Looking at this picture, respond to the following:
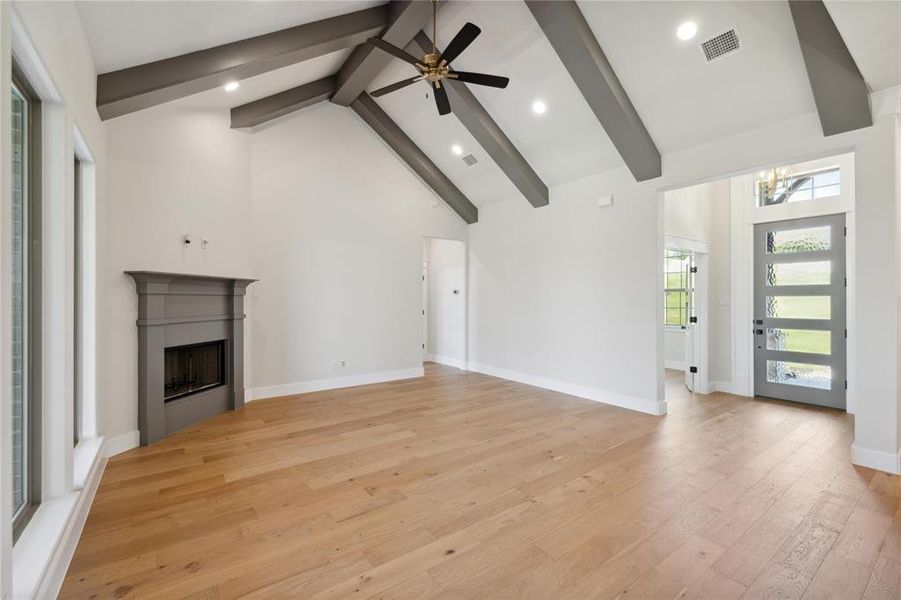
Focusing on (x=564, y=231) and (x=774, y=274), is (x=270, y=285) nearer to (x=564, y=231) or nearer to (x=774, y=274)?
(x=564, y=231)

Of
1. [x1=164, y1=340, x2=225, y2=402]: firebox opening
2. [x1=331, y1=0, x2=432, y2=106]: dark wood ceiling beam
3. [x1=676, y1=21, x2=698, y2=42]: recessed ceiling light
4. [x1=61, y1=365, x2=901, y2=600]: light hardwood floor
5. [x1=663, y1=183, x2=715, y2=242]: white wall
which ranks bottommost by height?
[x1=61, y1=365, x2=901, y2=600]: light hardwood floor

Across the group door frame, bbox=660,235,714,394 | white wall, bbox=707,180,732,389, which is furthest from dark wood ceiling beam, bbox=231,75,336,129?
white wall, bbox=707,180,732,389

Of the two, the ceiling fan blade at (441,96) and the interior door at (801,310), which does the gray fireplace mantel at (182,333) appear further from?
the interior door at (801,310)

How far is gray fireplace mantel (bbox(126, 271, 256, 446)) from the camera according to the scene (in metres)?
3.54

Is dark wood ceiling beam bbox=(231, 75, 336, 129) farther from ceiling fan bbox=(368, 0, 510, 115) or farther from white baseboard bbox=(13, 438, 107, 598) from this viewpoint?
white baseboard bbox=(13, 438, 107, 598)

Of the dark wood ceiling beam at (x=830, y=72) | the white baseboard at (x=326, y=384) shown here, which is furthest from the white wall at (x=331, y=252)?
the dark wood ceiling beam at (x=830, y=72)

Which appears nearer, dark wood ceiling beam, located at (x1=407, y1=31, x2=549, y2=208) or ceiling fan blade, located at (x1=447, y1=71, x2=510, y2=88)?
ceiling fan blade, located at (x1=447, y1=71, x2=510, y2=88)

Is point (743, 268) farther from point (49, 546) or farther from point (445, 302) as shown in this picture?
point (49, 546)

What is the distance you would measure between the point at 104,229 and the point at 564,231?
512cm

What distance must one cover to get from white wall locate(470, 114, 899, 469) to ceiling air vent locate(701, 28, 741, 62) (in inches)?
34.6

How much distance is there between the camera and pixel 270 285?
206 inches

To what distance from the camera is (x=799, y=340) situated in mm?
→ 5094

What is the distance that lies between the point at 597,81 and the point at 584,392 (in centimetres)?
373

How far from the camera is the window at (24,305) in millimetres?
1919
